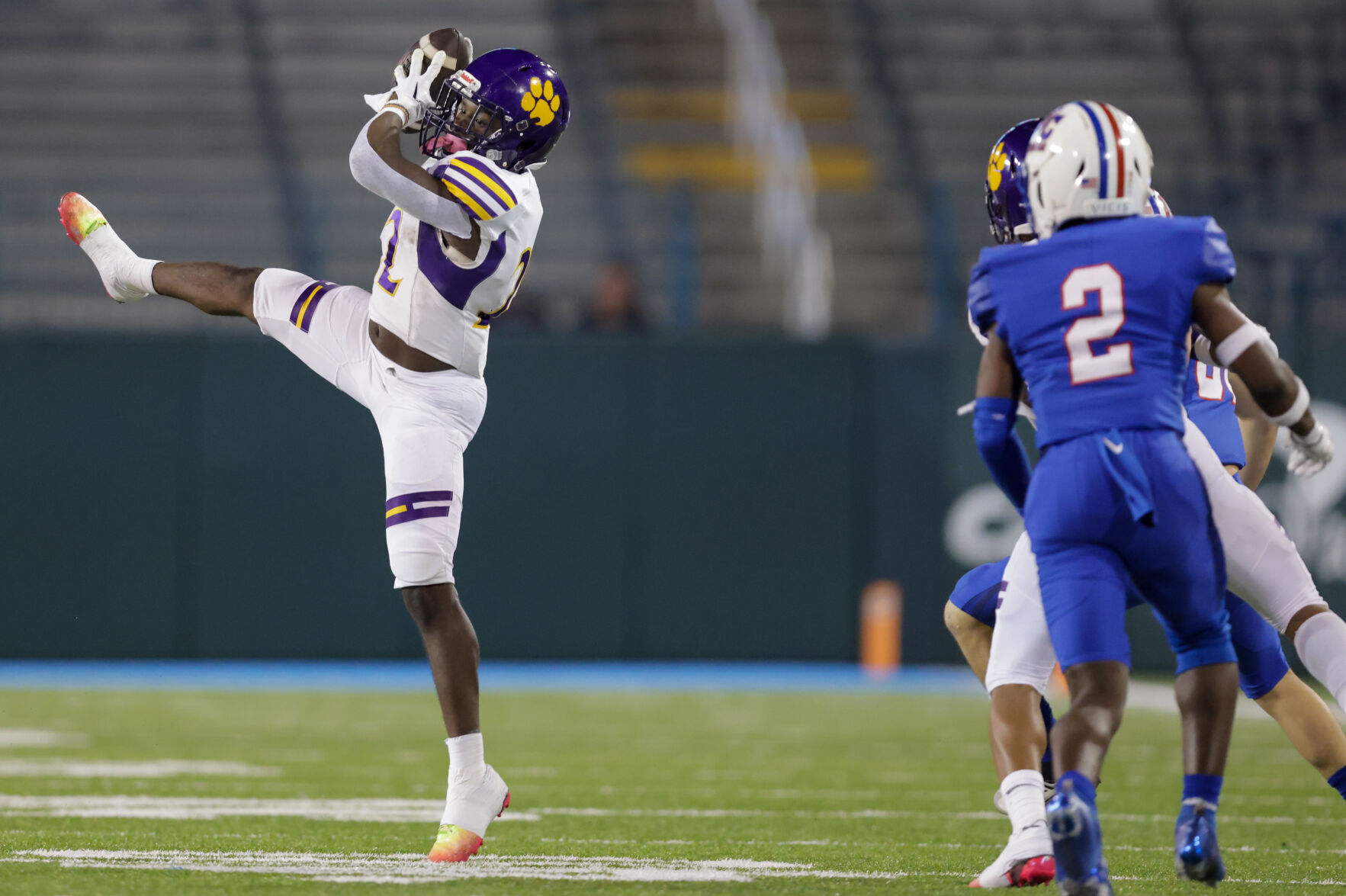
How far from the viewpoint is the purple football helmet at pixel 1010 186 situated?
4258 mm

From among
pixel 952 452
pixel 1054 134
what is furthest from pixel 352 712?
pixel 1054 134

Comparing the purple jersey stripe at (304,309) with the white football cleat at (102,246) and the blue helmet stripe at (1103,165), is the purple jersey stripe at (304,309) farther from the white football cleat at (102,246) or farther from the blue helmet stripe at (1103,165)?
the blue helmet stripe at (1103,165)

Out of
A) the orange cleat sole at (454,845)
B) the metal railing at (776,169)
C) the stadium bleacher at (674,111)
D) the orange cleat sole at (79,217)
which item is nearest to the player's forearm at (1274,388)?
the orange cleat sole at (454,845)

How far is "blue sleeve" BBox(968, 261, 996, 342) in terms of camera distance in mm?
3559

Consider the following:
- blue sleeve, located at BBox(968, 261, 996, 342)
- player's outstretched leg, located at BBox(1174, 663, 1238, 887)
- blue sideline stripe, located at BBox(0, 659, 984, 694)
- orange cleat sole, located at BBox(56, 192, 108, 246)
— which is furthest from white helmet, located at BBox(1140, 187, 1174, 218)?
blue sideline stripe, located at BBox(0, 659, 984, 694)

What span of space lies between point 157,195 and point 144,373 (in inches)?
47.8

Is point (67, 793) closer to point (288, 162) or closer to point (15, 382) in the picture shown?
point (15, 382)

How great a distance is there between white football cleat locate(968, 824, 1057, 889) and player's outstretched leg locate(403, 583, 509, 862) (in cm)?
114

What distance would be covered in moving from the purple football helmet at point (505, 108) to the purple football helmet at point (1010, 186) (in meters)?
1.03

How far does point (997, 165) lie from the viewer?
431cm

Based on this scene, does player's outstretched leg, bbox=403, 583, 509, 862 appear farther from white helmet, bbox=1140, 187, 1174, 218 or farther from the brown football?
white helmet, bbox=1140, 187, 1174, 218

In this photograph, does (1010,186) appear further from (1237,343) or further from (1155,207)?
(1237,343)

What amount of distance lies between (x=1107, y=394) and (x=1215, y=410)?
3.81ft

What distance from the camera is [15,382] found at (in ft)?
38.1
